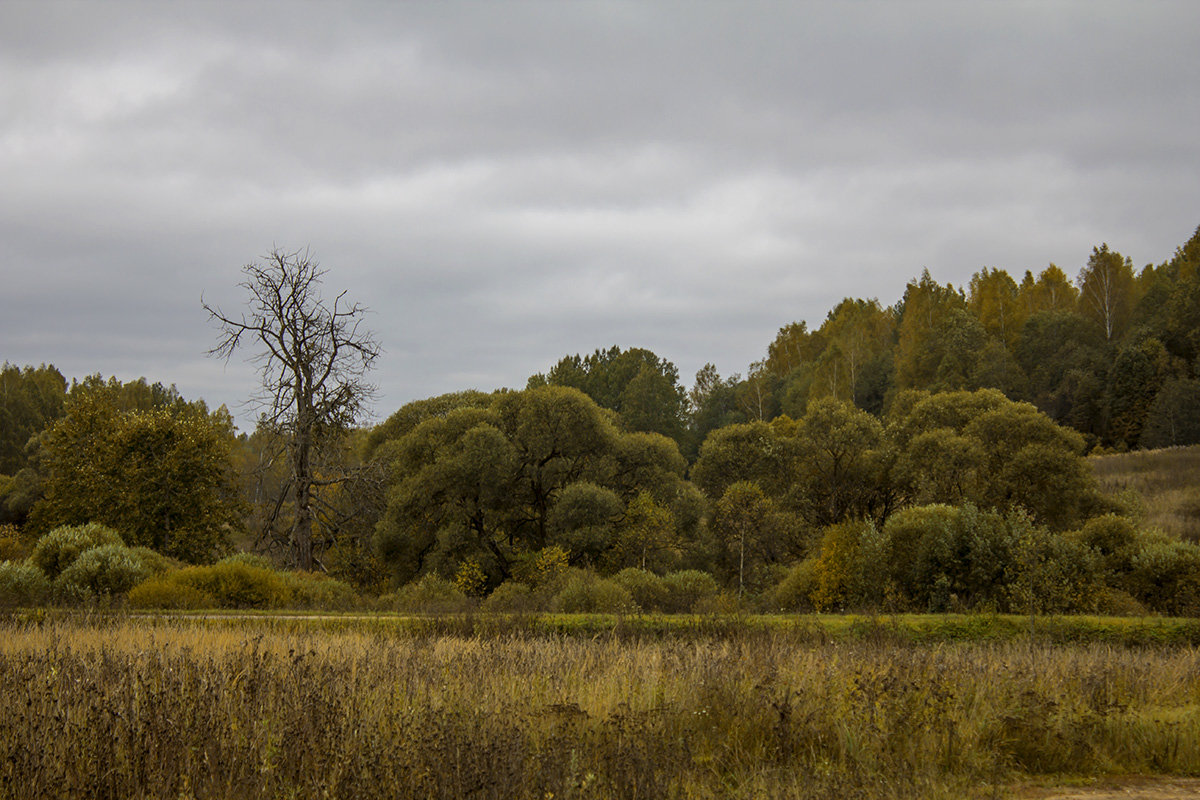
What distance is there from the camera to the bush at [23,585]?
19281mm

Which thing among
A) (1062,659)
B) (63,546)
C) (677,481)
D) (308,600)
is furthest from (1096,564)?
(63,546)

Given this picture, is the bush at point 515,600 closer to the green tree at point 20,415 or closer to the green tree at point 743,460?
the green tree at point 743,460

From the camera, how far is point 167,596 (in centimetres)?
1909

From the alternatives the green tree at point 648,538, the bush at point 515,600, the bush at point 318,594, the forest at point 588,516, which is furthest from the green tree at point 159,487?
the green tree at point 648,538

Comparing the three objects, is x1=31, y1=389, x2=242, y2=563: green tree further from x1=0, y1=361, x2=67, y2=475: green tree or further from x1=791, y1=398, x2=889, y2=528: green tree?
x1=0, y1=361, x2=67, y2=475: green tree

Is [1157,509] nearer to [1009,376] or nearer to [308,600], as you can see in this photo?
[1009,376]

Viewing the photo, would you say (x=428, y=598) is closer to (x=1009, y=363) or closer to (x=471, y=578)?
(x=471, y=578)

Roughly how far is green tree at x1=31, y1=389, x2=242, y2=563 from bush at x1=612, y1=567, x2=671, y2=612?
16.6 meters

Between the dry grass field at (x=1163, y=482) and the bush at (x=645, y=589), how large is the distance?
17.8 metres

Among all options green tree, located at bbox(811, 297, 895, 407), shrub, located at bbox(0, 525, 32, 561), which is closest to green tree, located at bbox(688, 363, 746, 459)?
green tree, located at bbox(811, 297, 895, 407)

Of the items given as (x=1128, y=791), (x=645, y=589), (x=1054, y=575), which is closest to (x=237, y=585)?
(x=645, y=589)

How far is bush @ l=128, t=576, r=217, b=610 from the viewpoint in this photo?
1884cm

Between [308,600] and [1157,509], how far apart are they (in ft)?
115

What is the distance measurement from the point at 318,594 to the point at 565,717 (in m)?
16.9
